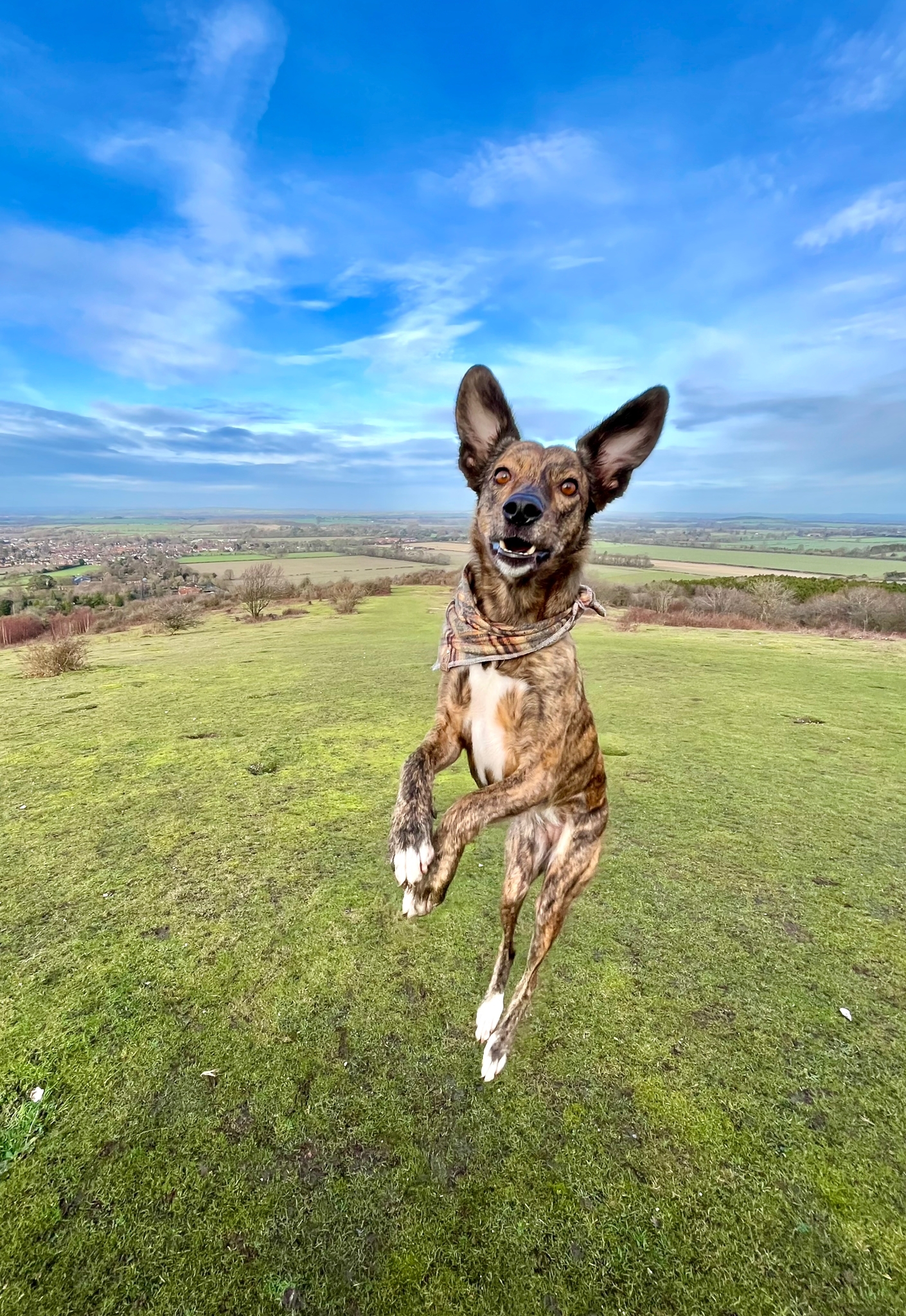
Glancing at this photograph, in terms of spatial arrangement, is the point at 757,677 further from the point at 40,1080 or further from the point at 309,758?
the point at 40,1080

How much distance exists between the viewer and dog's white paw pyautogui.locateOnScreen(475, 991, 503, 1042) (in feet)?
8.03

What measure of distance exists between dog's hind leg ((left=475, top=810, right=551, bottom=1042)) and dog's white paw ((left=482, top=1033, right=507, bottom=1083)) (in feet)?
0.32

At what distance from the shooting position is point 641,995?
270 centimetres

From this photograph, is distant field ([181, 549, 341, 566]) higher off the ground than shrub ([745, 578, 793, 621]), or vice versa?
distant field ([181, 549, 341, 566])

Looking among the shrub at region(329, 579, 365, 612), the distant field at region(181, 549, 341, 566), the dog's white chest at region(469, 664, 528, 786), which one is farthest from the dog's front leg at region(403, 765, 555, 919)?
the distant field at region(181, 549, 341, 566)

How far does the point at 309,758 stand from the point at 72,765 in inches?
94.4

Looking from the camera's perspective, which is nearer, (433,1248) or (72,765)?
(433,1248)

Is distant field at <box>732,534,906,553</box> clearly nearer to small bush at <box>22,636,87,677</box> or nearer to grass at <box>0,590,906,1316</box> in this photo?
small bush at <box>22,636,87,677</box>

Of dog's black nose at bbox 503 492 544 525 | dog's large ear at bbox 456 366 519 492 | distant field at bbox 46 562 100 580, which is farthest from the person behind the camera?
distant field at bbox 46 562 100 580

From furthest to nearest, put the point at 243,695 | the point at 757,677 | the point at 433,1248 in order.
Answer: the point at 757,677 < the point at 243,695 < the point at 433,1248

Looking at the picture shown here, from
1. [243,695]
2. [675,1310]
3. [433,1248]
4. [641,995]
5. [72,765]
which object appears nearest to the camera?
[675,1310]

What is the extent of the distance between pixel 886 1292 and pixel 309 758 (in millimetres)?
5191

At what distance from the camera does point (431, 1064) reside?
233cm

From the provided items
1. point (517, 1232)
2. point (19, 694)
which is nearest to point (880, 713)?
point (517, 1232)
